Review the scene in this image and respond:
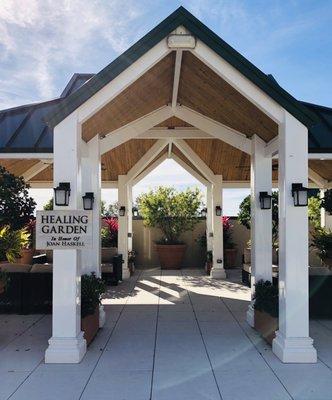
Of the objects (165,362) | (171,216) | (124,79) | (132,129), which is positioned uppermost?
→ (124,79)

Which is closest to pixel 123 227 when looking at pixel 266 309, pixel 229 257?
pixel 229 257

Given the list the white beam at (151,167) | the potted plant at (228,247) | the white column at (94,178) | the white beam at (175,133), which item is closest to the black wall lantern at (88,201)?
the white column at (94,178)

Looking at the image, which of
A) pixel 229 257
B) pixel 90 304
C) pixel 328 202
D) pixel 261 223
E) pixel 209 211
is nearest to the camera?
pixel 90 304

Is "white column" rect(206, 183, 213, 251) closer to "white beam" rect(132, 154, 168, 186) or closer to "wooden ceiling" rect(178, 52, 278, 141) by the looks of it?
"white beam" rect(132, 154, 168, 186)

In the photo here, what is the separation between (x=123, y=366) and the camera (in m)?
4.69

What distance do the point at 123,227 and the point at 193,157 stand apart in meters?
2.93

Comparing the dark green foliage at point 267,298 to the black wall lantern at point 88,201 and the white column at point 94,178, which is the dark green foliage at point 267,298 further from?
the black wall lantern at point 88,201

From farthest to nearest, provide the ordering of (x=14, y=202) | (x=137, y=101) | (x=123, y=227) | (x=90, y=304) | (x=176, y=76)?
(x=123, y=227) < (x=137, y=101) < (x=176, y=76) < (x=14, y=202) < (x=90, y=304)

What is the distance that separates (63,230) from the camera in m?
4.90

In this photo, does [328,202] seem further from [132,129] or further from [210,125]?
[132,129]

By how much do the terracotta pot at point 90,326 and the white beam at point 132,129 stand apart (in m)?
2.80

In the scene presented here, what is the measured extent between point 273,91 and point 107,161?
7014mm

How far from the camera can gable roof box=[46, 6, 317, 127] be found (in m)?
4.90

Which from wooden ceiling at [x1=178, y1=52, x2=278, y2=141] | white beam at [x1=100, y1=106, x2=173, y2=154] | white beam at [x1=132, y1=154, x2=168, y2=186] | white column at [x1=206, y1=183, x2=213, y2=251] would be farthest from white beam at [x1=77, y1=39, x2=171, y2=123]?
white column at [x1=206, y1=183, x2=213, y2=251]
